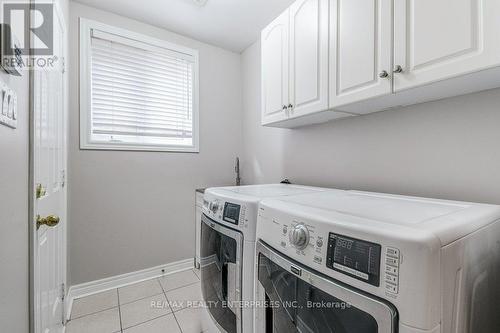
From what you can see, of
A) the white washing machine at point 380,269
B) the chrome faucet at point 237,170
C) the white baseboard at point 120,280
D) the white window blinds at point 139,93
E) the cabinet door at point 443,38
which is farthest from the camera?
the chrome faucet at point 237,170

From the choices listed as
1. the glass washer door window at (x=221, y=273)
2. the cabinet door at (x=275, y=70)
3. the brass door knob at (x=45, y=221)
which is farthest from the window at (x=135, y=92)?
the glass washer door window at (x=221, y=273)

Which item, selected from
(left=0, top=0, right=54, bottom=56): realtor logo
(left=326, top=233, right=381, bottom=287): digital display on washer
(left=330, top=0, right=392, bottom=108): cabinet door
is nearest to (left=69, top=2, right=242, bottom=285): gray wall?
(left=0, top=0, right=54, bottom=56): realtor logo

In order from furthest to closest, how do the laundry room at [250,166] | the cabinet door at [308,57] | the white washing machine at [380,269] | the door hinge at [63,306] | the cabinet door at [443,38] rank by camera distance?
the door hinge at [63,306], the cabinet door at [308,57], the cabinet door at [443,38], the laundry room at [250,166], the white washing machine at [380,269]

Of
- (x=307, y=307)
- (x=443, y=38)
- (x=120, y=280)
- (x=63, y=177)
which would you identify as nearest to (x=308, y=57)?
(x=443, y=38)

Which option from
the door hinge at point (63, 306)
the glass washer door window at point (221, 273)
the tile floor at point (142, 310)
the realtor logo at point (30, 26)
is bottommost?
the tile floor at point (142, 310)

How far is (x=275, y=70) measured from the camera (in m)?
1.75

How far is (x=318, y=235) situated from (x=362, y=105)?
35.4 inches

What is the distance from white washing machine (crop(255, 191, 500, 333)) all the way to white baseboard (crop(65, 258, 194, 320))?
178 cm

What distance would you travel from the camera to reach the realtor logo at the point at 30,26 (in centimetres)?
74

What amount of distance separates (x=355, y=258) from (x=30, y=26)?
145 centimetres

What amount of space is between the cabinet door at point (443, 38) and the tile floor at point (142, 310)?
6.57ft
